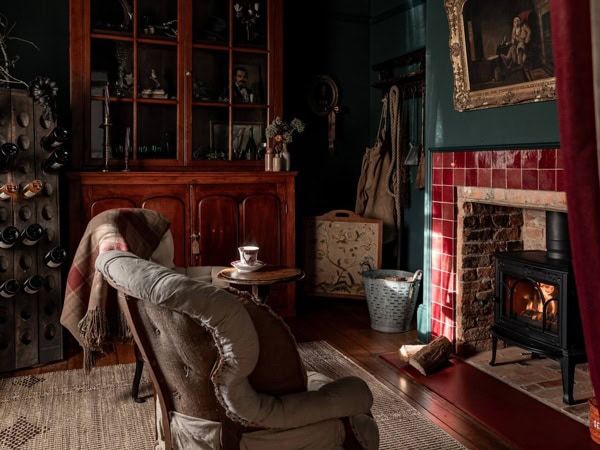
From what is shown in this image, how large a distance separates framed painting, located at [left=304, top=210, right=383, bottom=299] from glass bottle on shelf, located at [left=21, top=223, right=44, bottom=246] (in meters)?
2.27

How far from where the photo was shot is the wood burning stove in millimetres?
2775

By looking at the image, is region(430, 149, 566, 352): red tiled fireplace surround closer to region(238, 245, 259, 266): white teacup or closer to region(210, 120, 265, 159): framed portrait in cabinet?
region(238, 245, 259, 266): white teacup

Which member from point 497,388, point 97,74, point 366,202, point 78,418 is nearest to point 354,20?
point 366,202

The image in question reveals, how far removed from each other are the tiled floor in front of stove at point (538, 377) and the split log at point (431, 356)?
7.4 inches

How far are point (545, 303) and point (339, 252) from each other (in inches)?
85.2

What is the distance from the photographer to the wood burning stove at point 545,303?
2.78 meters

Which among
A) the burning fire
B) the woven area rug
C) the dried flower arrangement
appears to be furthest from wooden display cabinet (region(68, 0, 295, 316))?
the burning fire

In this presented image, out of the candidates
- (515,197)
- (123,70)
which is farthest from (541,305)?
(123,70)

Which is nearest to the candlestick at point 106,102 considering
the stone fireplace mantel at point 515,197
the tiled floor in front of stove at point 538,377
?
the stone fireplace mantel at point 515,197

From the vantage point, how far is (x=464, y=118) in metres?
3.39

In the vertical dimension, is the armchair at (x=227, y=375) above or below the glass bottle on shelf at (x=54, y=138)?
below

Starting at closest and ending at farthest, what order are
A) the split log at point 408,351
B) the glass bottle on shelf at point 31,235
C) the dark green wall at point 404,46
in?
the glass bottle on shelf at point 31,235, the split log at point 408,351, the dark green wall at point 404,46

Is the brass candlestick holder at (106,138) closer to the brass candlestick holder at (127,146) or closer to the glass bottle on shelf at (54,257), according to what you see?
the brass candlestick holder at (127,146)

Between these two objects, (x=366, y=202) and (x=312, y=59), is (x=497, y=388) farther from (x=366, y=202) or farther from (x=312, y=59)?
(x=312, y=59)
